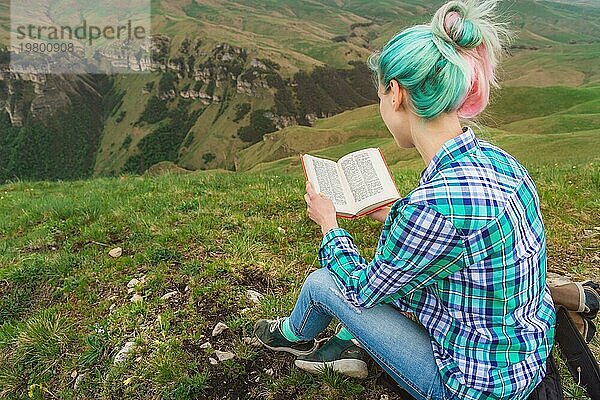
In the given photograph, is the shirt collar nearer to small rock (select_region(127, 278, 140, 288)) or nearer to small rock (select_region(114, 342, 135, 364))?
small rock (select_region(114, 342, 135, 364))

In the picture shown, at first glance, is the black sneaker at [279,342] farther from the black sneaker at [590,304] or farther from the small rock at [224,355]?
the black sneaker at [590,304]

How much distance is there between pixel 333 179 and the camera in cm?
434

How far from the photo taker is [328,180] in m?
4.27

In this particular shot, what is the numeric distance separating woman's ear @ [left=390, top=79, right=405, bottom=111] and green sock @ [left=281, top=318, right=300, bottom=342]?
2.03 m

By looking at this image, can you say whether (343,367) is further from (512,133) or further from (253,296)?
(512,133)

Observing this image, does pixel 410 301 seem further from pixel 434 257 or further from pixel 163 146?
pixel 163 146

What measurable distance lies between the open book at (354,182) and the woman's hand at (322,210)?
0.19 m

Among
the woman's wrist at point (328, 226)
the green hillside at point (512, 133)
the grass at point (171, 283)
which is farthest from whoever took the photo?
the green hillside at point (512, 133)

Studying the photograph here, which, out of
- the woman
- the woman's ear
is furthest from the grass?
the woman's ear

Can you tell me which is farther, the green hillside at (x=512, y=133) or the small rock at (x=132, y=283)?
the green hillside at (x=512, y=133)

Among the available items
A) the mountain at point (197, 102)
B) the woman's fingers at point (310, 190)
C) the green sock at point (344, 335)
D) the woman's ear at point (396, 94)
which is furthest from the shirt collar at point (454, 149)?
the mountain at point (197, 102)

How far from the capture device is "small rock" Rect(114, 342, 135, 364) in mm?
4578

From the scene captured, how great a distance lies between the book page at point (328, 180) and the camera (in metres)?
3.99

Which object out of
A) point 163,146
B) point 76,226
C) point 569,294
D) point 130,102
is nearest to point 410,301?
point 569,294
